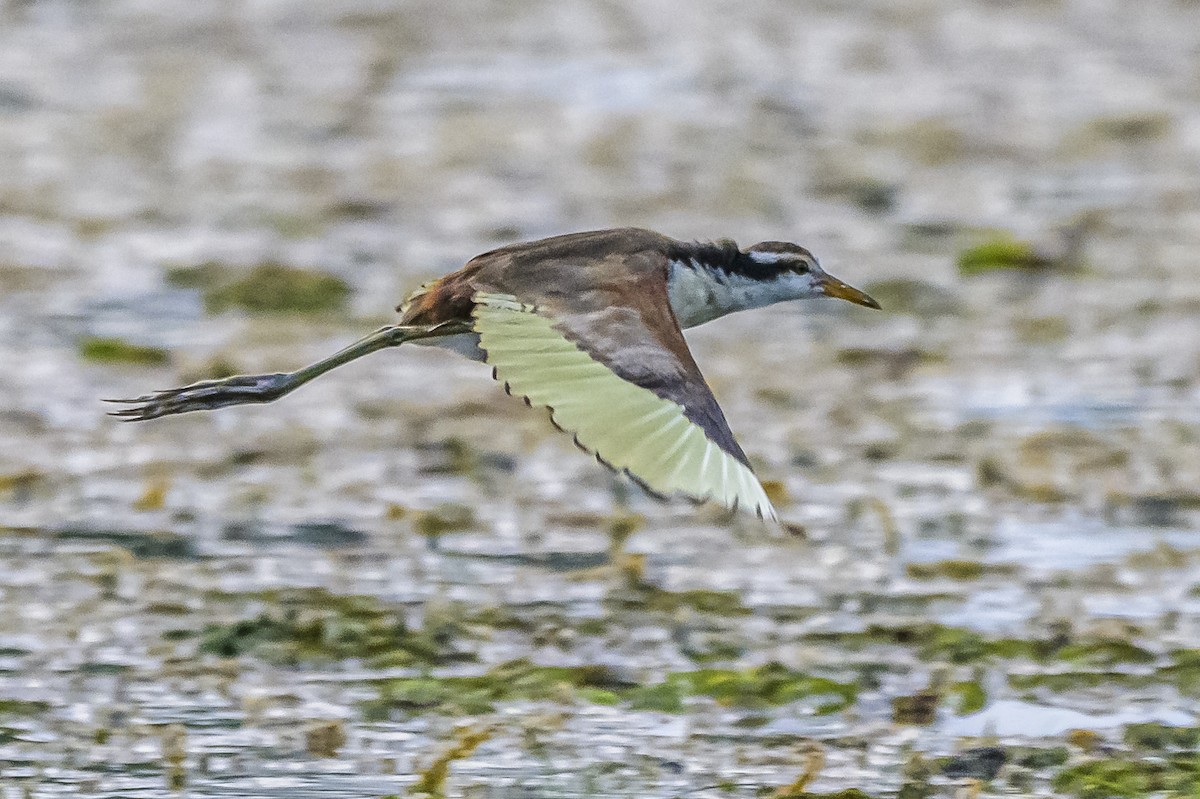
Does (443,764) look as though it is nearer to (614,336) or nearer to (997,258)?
(614,336)

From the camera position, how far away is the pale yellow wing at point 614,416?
4.69 meters

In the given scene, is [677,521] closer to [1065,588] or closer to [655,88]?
[1065,588]

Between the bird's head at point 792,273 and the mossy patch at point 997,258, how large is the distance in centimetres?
475

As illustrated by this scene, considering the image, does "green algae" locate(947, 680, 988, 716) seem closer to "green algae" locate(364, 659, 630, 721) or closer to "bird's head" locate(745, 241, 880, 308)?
"green algae" locate(364, 659, 630, 721)

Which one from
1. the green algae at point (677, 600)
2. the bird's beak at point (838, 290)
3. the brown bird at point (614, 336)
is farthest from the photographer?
the green algae at point (677, 600)

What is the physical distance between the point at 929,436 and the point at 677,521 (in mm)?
1363

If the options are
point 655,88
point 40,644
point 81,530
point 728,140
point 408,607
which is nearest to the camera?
point 40,644

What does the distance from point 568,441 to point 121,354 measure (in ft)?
6.58

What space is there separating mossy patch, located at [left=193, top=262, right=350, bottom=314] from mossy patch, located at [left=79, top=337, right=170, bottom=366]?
74cm

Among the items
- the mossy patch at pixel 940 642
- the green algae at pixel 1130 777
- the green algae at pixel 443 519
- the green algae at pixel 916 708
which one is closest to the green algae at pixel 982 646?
the mossy patch at pixel 940 642

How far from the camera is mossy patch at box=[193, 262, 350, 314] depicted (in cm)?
1035

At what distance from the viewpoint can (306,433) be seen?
8727 millimetres

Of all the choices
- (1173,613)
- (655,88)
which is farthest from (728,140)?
(1173,613)

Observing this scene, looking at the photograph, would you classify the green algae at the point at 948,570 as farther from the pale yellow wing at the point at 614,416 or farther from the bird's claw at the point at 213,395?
the pale yellow wing at the point at 614,416
